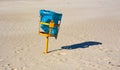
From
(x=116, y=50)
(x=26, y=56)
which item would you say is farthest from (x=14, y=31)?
(x=116, y=50)

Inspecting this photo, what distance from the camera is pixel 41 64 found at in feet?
23.8

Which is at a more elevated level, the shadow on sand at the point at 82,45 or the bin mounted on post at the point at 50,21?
the bin mounted on post at the point at 50,21

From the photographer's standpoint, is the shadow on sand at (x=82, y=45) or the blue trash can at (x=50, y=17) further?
the shadow on sand at (x=82, y=45)

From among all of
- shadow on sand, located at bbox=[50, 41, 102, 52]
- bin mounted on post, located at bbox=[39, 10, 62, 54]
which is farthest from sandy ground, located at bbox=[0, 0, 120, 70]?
bin mounted on post, located at bbox=[39, 10, 62, 54]

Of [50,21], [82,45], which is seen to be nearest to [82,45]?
[82,45]

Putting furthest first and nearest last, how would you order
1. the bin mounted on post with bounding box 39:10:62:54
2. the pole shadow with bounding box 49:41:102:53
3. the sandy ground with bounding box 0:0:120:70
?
1. the pole shadow with bounding box 49:41:102:53
2. the bin mounted on post with bounding box 39:10:62:54
3. the sandy ground with bounding box 0:0:120:70

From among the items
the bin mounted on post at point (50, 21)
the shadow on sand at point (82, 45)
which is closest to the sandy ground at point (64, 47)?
the shadow on sand at point (82, 45)

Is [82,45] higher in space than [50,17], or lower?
lower

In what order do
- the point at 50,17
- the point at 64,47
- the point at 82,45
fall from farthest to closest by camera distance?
the point at 82,45, the point at 64,47, the point at 50,17

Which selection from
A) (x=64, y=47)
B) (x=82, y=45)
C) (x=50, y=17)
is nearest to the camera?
(x=50, y=17)

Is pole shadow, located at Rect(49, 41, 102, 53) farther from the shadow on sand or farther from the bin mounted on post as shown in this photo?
the bin mounted on post

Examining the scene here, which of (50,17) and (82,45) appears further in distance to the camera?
(82,45)

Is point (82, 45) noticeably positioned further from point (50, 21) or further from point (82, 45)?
point (50, 21)

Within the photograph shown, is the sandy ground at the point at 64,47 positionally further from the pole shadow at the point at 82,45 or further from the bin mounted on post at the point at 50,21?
the bin mounted on post at the point at 50,21
